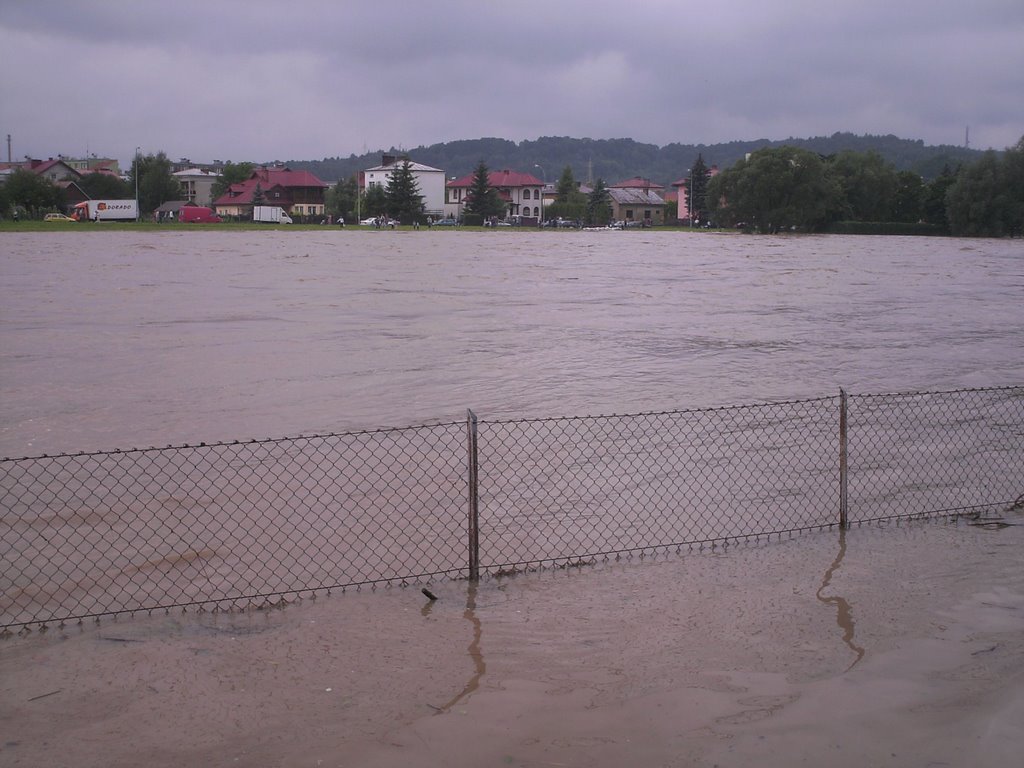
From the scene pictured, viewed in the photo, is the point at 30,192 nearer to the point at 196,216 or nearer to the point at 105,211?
the point at 105,211

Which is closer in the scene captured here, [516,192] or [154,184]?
[154,184]

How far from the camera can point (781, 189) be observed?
279ft

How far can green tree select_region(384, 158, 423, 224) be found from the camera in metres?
100

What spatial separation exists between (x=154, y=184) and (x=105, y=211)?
26799mm

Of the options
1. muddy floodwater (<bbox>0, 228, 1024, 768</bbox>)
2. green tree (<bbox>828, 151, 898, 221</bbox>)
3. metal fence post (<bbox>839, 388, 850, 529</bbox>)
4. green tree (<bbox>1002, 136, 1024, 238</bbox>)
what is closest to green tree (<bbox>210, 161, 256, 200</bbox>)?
green tree (<bbox>828, 151, 898, 221</bbox>)

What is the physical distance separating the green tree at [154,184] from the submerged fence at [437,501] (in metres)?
105

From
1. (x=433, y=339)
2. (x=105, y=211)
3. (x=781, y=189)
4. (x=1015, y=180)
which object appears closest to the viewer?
(x=433, y=339)

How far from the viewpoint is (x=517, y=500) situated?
9094 millimetres

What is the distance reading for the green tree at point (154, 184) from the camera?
111 meters

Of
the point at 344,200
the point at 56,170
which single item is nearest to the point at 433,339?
the point at 344,200

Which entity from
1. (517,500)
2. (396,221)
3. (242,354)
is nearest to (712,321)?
(242,354)

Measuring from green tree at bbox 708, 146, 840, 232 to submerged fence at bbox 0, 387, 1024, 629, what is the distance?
248 ft

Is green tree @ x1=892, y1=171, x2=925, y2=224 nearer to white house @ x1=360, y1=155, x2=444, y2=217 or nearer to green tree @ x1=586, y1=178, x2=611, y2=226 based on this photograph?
green tree @ x1=586, y1=178, x2=611, y2=226

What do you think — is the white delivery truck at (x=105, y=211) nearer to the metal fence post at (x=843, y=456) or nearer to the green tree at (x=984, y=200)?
the green tree at (x=984, y=200)
